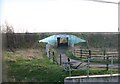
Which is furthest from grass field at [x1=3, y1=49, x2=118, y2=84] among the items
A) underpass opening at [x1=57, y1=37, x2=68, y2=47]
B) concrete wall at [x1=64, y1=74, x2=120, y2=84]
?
underpass opening at [x1=57, y1=37, x2=68, y2=47]

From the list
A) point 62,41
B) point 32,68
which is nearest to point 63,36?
point 62,41

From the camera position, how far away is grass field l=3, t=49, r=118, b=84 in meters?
3.90

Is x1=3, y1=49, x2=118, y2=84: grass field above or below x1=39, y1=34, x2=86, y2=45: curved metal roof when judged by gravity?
below

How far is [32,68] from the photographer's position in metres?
3.98

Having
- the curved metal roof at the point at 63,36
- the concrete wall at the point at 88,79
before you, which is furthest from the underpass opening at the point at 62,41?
the concrete wall at the point at 88,79

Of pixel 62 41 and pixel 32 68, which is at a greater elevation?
pixel 62 41

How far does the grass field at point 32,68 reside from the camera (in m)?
3.90

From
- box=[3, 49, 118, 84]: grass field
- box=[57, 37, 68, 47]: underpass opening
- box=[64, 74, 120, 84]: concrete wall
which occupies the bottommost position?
box=[64, 74, 120, 84]: concrete wall

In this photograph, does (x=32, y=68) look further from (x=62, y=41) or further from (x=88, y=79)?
(x=88, y=79)

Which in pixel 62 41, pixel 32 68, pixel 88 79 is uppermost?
pixel 62 41

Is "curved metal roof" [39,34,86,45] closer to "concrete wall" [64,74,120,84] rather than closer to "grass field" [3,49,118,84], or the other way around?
"grass field" [3,49,118,84]

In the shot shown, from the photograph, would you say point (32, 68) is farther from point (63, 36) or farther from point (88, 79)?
point (88, 79)

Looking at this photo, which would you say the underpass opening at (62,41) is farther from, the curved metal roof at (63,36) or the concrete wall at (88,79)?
the concrete wall at (88,79)
